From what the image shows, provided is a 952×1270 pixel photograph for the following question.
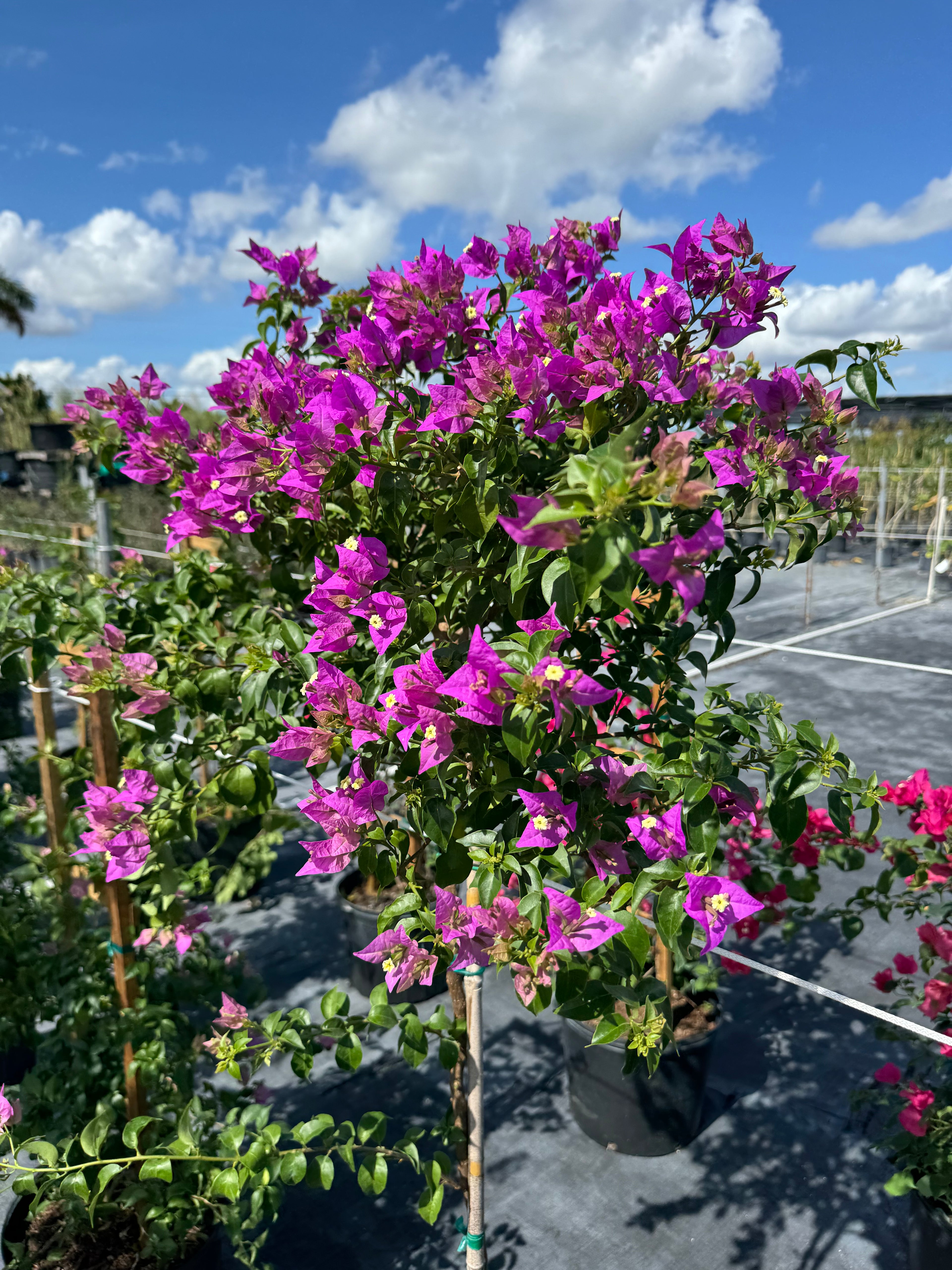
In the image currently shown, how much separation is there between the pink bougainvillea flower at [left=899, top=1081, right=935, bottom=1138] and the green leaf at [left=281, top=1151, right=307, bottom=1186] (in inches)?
→ 41.4

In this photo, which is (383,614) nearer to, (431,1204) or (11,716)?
(431,1204)

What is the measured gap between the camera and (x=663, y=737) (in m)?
0.88

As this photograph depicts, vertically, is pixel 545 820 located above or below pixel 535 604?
below

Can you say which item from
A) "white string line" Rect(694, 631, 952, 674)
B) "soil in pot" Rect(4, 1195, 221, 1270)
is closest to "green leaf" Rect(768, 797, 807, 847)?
"white string line" Rect(694, 631, 952, 674)

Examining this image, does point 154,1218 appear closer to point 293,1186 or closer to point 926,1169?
point 293,1186

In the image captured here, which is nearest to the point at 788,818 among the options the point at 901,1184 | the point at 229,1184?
the point at 229,1184

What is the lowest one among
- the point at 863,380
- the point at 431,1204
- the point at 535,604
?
the point at 431,1204

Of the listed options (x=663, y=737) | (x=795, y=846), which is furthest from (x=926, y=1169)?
(x=663, y=737)

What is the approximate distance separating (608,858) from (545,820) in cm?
12

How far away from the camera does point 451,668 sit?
89cm

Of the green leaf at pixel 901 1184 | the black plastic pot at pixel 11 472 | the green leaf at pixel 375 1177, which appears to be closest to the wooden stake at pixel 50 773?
the green leaf at pixel 375 1177

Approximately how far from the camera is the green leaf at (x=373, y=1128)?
121 centimetres

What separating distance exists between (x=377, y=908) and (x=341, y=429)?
79.6 inches

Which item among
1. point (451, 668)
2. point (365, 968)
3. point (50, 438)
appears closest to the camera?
point (451, 668)
